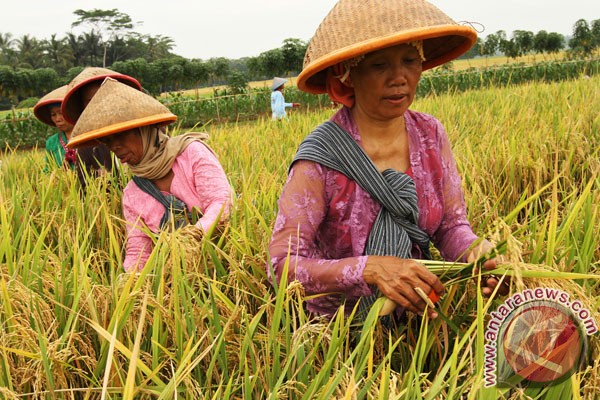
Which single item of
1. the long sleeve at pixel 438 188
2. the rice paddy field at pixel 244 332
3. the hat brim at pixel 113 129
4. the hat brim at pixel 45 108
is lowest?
the rice paddy field at pixel 244 332

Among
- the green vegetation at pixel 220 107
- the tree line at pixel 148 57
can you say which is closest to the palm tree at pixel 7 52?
the tree line at pixel 148 57

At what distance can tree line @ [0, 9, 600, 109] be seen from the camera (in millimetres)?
26875

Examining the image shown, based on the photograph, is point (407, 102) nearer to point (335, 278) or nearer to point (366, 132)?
point (366, 132)

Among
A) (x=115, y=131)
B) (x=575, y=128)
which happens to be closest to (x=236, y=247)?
(x=115, y=131)

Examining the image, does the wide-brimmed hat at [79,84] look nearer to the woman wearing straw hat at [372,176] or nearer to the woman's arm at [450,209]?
the woman wearing straw hat at [372,176]

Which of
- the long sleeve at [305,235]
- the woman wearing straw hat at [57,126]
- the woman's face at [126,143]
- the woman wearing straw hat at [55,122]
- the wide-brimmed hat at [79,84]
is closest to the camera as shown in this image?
the long sleeve at [305,235]

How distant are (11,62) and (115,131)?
57236 millimetres

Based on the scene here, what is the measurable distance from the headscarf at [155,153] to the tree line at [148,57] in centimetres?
307

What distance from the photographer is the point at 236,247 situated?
1.31 metres

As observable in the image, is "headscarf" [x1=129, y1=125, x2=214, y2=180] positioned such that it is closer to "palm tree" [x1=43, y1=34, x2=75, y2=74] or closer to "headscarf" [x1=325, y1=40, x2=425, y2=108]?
"headscarf" [x1=325, y1=40, x2=425, y2=108]

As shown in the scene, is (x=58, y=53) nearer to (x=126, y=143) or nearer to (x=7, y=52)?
(x=7, y=52)

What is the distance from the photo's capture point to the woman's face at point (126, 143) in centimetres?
177

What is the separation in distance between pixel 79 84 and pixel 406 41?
1.63 m

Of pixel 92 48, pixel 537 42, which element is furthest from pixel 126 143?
pixel 92 48
